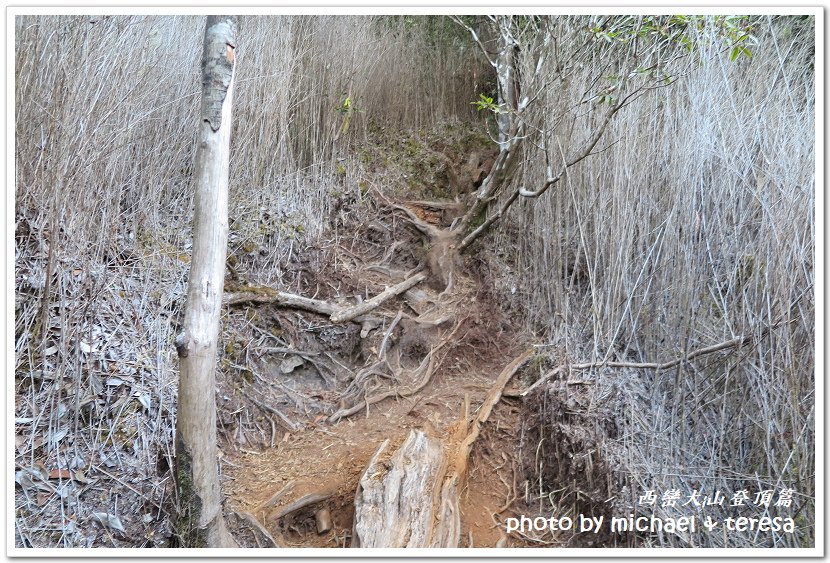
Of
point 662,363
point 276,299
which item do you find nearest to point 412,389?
point 276,299

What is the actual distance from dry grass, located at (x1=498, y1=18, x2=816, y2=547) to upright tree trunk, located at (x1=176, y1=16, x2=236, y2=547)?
114cm

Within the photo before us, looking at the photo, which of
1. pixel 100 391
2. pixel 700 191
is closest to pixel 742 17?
pixel 700 191

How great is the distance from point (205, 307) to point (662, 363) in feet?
5.15

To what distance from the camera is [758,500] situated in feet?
4.82

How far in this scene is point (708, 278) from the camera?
69.4 inches

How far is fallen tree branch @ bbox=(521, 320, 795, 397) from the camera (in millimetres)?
1661

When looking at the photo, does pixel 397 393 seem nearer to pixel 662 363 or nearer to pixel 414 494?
pixel 414 494

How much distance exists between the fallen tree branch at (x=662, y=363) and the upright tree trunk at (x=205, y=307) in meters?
1.24

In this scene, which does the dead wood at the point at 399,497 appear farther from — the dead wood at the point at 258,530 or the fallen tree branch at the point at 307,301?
the fallen tree branch at the point at 307,301

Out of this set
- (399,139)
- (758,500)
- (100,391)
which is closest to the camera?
(758,500)

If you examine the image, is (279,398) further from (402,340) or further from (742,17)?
(742,17)

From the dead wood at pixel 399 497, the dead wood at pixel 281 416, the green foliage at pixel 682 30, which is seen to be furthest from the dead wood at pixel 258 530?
the green foliage at pixel 682 30

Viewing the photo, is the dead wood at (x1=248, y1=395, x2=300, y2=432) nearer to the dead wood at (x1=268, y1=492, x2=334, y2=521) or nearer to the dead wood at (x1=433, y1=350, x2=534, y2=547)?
the dead wood at (x1=268, y1=492, x2=334, y2=521)

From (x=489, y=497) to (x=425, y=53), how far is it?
85.3 inches
